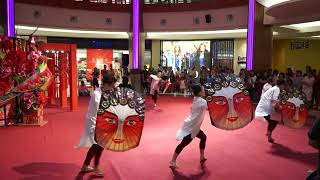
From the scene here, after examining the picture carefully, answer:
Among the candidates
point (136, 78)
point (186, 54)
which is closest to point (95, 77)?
point (136, 78)

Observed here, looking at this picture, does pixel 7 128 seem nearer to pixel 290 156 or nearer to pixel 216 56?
pixel 290 156

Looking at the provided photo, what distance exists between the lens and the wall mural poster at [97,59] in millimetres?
18594

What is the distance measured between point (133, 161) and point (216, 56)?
16.2 meters

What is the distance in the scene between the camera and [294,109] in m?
7.24

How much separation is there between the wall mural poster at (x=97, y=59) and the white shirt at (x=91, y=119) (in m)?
13.5

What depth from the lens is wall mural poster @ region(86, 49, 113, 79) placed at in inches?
732

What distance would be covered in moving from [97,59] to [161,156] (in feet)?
41.4

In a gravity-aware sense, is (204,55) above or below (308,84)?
above

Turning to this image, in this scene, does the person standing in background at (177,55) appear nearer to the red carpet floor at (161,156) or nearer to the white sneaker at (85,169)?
the red carpet floor at (161,156)

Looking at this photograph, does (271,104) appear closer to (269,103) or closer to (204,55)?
(269,103)

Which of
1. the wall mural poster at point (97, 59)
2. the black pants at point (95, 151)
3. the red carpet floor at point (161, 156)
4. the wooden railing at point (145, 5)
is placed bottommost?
the red carpet floor at point (161, 156)

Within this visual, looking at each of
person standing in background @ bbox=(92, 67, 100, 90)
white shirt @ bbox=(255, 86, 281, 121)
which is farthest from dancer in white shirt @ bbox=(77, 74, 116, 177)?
person standing in background @ bbox=(92, 67, 100, 90)

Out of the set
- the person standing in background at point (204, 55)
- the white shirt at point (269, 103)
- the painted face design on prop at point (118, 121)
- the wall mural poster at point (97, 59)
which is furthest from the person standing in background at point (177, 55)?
the painted face design on prop at point (118, 121)

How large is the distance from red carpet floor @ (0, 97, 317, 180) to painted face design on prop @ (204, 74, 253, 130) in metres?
0.75
